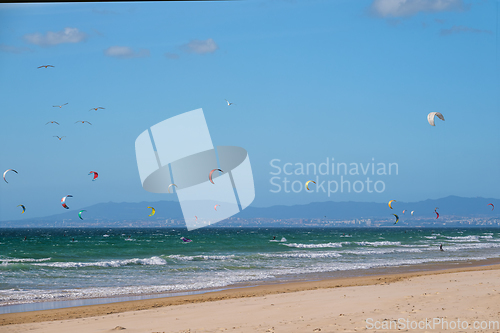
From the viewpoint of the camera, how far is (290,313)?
819 cm

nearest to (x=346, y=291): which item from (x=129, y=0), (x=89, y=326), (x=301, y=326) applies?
(x=301, y=326)

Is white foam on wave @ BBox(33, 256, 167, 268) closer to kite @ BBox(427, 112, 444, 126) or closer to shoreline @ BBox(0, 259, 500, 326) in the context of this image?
shoreline @ BBox(0, 259, 500, 326)

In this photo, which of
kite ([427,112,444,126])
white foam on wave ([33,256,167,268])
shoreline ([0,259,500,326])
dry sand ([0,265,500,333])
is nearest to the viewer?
dry sand ([0,265,500,333])

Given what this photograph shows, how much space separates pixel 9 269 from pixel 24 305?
31.9 ft

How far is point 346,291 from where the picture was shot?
11266 millimetres

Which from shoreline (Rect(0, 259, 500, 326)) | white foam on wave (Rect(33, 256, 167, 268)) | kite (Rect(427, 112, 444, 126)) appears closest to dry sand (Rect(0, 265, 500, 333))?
shoreline (Rect(0, 259, 500, 326))

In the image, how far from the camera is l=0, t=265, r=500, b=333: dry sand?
687 centimetres

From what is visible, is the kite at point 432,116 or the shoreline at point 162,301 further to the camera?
the kite at point 432,116

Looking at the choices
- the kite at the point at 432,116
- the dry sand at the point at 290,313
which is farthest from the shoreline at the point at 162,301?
the kite at the point at 432,116

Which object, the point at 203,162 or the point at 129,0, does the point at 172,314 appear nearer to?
the point at 129,0

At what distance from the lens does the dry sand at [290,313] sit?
6.87 metres

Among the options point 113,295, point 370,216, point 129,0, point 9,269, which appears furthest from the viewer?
point 370,216

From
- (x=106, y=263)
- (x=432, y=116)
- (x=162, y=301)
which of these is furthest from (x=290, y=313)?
(x=106, y=263)

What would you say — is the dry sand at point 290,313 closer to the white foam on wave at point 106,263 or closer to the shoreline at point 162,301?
the shoreline at point 162,301
